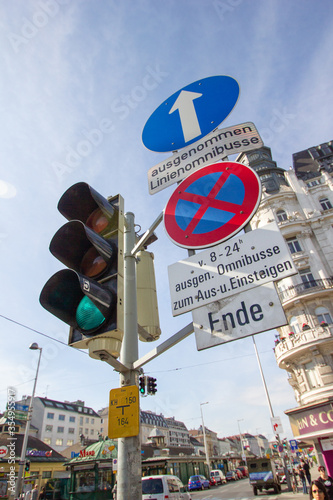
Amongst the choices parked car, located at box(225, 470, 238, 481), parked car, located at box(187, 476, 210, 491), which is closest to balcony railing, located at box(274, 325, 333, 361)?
parked car, located at box(187, 476, 210, 491)

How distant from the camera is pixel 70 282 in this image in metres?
2.67

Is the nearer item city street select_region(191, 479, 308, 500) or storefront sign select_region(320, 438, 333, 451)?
storefront sign select_region(320, 438, 333, 451)

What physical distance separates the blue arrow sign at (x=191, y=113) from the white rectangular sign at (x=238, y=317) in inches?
85.5

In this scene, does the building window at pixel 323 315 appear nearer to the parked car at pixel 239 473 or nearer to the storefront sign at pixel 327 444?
the storefront sign at pixel 327 444

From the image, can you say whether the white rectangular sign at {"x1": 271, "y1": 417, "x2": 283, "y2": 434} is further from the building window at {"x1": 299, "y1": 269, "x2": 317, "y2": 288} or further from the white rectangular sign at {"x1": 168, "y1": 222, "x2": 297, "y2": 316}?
the white rectangular sign at {"x1": 168, "y1": 222, "x2": 297, "y2": 316}

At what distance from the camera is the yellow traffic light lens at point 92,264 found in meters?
2.89

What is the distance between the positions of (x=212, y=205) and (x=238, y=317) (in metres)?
1.09

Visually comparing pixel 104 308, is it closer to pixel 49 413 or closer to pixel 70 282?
pixel 70 282

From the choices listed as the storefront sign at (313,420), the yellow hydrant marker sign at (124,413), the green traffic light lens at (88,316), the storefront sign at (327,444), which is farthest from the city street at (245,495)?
the green traffic light lens at (88,316)

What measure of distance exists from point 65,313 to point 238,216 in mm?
1772

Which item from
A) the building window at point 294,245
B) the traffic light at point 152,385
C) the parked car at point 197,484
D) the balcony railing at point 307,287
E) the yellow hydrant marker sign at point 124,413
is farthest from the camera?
the parked car at point 197,484

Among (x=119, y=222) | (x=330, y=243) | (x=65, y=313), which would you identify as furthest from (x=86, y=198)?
(x=330, y=243)

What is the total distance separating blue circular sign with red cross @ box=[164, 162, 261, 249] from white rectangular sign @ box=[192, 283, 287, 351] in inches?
21.9

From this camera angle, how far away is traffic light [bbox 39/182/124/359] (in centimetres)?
242
